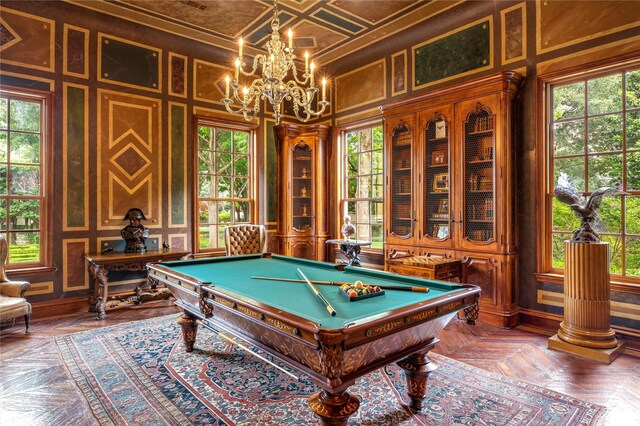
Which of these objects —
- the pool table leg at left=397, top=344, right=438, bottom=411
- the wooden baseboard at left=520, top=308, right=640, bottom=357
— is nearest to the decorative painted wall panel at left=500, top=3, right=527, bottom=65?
the wooden baseboard at left=520, top=308, right=640, bottom=357

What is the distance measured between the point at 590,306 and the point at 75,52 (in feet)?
22.0

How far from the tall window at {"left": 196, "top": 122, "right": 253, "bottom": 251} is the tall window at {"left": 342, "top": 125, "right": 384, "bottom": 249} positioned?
1.76m

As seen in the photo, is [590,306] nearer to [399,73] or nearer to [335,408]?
[335,408]

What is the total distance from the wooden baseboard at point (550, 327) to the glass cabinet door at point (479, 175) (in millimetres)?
977

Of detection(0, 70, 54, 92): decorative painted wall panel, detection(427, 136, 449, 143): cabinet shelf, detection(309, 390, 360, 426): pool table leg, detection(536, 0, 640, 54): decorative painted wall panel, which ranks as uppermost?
detection(536, 0, 640, 54): decorative painted wall panel

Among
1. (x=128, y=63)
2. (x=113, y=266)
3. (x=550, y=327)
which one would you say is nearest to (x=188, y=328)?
(x=113, y=266)

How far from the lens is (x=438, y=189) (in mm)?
4891

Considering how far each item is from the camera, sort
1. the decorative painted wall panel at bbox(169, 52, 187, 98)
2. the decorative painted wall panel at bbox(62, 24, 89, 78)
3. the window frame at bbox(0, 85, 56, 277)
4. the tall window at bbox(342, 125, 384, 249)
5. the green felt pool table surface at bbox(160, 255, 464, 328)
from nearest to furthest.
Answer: the green felt pool table surface at bbox(160, 255, 464, 328)
the window frame at bbox(0, 85, 56, 277)
the decorative painted wall panel at bbox(62, 24, 89, 78)
the decorative painted wall panel at bbox(169, 52, 187, 98)
the tall window at bbox(342, 125, 384, 249)

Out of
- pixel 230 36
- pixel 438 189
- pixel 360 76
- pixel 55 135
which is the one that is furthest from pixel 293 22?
A: pixel 55 135

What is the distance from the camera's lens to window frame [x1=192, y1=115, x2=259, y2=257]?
19.4 feet

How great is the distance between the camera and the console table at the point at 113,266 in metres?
4.57

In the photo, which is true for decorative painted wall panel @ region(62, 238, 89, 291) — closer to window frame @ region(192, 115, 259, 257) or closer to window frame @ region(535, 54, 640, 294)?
window frame @ region(192, 115, 259, 257)

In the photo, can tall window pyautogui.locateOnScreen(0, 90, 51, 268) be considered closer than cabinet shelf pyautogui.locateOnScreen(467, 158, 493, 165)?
No

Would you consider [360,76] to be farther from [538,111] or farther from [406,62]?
[538,111]
